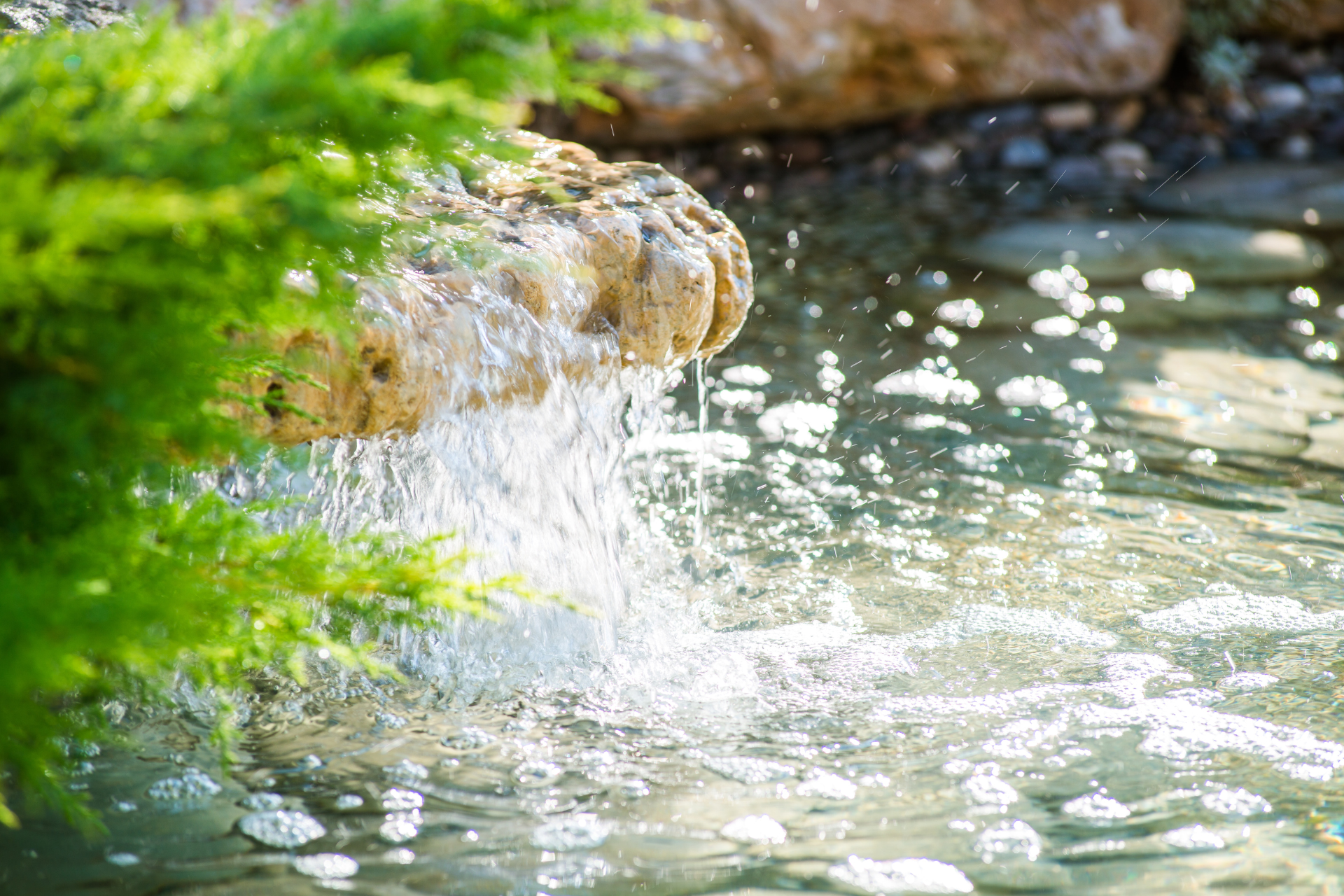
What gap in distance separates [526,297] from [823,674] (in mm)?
1045

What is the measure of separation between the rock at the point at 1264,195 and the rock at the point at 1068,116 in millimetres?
928

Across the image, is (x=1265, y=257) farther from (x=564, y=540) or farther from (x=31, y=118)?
(x=31, y=118)

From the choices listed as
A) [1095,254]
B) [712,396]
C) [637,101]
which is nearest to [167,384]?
[712,396]

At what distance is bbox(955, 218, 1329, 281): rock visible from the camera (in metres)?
5.70

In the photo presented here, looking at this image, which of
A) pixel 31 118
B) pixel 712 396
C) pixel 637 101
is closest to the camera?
pixel 31 118

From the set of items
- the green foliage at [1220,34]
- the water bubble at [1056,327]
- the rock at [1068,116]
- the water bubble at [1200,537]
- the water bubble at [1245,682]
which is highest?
the green foliage at [1220,34]

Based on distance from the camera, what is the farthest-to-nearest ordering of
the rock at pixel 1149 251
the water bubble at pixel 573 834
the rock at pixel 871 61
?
the rock at pixel 871 61 → the rock at pixel 1149 251 → the water bubble at pixel 573 834

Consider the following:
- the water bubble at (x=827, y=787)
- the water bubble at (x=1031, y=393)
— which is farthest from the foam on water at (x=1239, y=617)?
the water bubble at (x=1031, y=393)

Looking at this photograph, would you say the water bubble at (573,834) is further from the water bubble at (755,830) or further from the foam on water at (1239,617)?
the foam on water at (1239,617)

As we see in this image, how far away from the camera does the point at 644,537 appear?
3.33 metres

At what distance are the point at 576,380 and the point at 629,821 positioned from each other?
3.58 feet

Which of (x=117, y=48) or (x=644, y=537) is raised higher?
(x=117, y=48)

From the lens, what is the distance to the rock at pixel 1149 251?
5699 mm

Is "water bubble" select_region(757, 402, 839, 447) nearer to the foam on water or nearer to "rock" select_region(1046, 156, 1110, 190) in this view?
the foam on water
